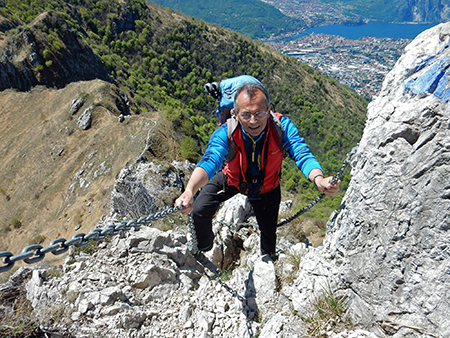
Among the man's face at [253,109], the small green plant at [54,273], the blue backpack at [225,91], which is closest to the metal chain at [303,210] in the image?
the man's face at [253,109]

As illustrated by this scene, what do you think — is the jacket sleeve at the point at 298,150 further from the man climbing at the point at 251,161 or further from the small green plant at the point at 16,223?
the small green plant at the point at 16,223

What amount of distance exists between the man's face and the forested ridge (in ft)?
137

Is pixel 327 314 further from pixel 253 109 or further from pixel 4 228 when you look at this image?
pixel 4 228

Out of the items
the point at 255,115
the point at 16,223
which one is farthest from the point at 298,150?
the point at 16,223

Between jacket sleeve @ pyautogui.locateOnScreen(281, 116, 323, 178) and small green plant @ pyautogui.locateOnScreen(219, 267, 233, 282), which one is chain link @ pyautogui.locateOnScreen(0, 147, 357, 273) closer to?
jacket sleeve @ pyautogui.locateOnScreen(281, 116, 323, 178)

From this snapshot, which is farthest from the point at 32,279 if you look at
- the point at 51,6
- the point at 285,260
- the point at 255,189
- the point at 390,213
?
the point at 51,6

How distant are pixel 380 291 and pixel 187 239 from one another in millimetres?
3534

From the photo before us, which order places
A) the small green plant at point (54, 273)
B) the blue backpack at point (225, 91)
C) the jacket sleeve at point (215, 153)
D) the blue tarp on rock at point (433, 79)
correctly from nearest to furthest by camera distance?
the blue tarp on rock at point (433, 79)
the jacket sleeve at point (215, 153)
the small green plant at point (54, 273)
the blue backpack at point (225, 91)

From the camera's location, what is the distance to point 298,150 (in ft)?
11.5

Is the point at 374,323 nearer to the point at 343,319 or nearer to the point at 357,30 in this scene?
the point at 343,319

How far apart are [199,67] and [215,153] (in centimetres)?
7426

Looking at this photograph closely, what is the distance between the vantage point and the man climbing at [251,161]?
3.21 meters

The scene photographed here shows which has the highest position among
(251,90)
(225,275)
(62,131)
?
(251,90)

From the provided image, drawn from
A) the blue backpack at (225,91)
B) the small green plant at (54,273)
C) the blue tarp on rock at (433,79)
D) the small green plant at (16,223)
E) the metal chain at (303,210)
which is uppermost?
the blue tarp on rock at (433,79)
